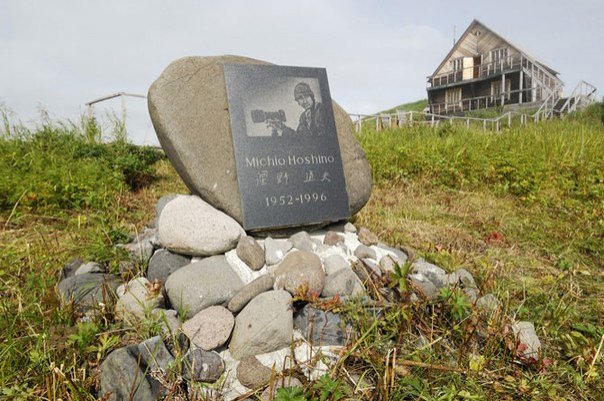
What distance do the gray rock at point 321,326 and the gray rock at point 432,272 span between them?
85cm

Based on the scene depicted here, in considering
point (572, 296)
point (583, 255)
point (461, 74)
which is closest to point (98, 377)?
point (572, 296)

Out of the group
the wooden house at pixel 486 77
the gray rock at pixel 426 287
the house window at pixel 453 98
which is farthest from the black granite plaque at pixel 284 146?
the house window at pixel 453 98

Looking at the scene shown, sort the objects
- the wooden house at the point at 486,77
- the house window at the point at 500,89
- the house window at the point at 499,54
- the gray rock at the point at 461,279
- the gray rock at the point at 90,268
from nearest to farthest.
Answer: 1. the gray rock at the point at 461,279
2. the gray rock at the point at 90,268
3. the wooden house at the point at 486,77
4. the house window at the point at 500,89
5. the house window at the point at 499,54

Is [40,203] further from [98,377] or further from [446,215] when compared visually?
[446,215]

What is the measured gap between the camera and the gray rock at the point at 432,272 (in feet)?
9.32

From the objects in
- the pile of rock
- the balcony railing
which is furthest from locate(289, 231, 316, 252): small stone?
the balcony railing

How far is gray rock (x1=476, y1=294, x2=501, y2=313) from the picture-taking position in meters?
2.34

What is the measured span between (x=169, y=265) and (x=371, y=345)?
1.64m

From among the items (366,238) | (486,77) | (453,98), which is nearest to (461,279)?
(366,238)

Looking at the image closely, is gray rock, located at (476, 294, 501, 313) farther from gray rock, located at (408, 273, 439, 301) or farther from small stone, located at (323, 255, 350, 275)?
small stone, located at (323, 255, 350, 275)

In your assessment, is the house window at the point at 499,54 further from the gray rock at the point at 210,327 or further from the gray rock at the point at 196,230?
the gray rock at the point at 210,327

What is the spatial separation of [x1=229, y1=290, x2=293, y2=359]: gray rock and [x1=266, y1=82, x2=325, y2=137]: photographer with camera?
1.56 metres

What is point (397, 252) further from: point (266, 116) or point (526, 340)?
point (266, 116)

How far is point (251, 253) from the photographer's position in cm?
281
